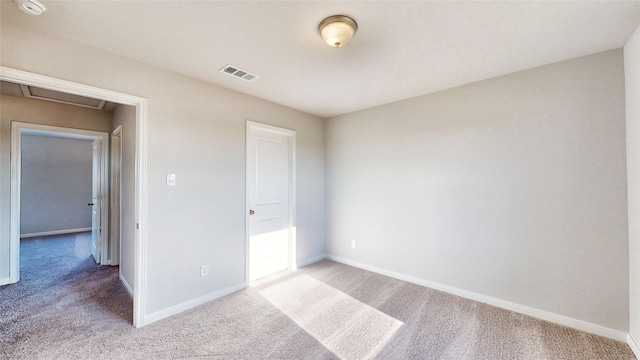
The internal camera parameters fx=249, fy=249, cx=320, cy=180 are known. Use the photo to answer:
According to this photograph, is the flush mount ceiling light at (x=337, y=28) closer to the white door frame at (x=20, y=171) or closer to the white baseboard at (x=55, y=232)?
the white door frame at (x=20, y=171)

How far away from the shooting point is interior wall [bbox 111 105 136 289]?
290cm

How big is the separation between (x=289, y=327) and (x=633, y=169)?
10.1 ft

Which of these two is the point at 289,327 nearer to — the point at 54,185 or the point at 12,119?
the point at 12,119

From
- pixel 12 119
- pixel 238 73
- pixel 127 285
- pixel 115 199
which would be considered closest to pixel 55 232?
pixel 115 199

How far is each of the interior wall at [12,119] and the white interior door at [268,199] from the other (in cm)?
274

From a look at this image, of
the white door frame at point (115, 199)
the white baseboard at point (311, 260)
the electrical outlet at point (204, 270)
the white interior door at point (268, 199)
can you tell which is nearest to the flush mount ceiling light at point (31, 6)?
the white interior door at point (268, 199)

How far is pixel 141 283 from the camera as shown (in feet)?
7.60

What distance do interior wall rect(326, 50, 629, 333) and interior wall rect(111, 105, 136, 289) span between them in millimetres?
3004

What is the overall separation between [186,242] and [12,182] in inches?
108

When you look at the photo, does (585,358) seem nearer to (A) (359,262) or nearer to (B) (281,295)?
(A) (359,262)

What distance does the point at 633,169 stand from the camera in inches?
75.9

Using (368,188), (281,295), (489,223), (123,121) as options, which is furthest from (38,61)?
A: (489,223)

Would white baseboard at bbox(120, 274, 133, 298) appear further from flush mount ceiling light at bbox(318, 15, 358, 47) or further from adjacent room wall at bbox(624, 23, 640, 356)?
adjacent room wall at bbox(624, 23, 640, 356)

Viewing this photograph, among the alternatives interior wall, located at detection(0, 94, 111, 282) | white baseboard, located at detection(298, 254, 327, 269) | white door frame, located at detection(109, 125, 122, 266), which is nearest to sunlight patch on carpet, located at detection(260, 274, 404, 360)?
white baseboard, located at detection(298, 254, 327, 269)
